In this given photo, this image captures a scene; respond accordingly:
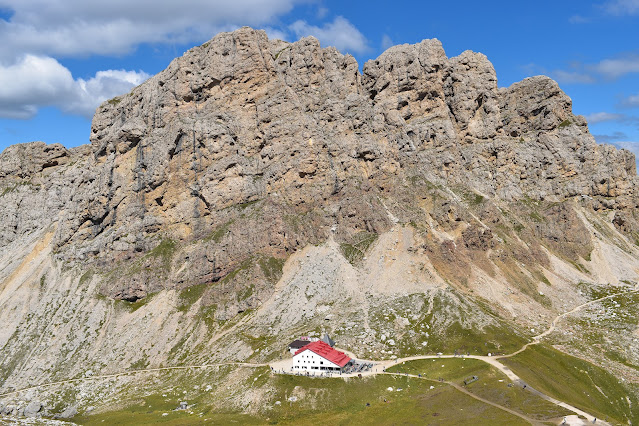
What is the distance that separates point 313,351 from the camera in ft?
367

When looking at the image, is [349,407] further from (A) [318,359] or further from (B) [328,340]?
(B) [328,340]

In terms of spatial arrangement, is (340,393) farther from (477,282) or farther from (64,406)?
(64,406)

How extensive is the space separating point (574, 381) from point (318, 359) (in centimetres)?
5464

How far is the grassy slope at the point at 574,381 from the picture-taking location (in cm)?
10069

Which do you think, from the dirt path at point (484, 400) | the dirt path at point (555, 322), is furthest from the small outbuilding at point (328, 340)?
the dirt path at point (555, 322)

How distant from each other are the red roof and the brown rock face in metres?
52.9

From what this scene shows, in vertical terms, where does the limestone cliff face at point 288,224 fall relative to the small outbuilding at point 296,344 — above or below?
Result: above

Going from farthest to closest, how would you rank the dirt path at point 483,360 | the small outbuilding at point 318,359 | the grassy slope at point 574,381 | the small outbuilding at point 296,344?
1. the small outbuilding at point 296,344
2. the small outbuilding at point 318,359
3. the grassy slope at point 574,381
4. the dirt path at point 483,360

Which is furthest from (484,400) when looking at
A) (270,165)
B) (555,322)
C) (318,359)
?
(270,165)

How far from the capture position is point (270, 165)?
17975 cm

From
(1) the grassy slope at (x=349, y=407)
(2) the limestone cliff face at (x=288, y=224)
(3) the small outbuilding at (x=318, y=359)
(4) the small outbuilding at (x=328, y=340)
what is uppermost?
(2) the limestone cliff face at (x=288, y=224)

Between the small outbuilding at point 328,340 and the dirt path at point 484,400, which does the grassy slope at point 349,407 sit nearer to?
the dirt path at point 484,400

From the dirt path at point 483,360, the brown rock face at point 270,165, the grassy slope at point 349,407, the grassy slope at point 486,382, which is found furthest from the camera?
the brown rock face at point 270,165

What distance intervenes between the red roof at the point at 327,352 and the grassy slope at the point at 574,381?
35091mm
